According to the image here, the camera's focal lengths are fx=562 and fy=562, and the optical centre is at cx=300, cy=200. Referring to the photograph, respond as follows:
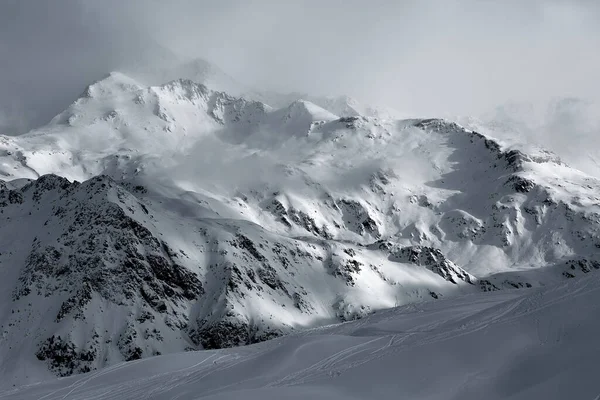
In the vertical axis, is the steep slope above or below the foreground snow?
above

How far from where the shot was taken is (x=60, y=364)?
275ft

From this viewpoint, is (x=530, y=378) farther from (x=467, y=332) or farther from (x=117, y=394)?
(x=117, y=394)

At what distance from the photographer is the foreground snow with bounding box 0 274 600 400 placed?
2291 cm

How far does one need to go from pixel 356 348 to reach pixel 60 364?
6497 centimetres

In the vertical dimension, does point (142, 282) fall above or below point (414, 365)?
above

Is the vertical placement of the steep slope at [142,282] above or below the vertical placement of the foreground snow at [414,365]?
above

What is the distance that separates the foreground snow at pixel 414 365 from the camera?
22.9 metres

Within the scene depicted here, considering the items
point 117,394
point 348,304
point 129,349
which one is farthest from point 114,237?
point 117,394

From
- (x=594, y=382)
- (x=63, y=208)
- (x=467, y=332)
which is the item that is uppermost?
(x=63, y=208)

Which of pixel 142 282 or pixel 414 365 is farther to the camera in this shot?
pixel 142 282

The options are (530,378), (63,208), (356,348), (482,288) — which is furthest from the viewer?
(482,288)

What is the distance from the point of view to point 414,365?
2742 cm

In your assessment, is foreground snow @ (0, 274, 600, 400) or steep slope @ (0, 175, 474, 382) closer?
foreground snow @ (0, 274, 600, 400)

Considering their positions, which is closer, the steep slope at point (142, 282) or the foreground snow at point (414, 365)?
the foreground snow at point (414, 365)
